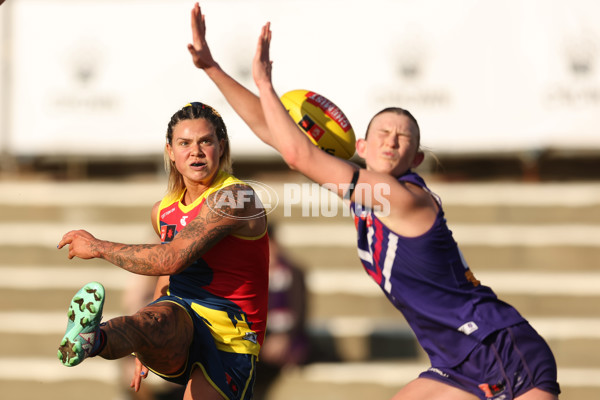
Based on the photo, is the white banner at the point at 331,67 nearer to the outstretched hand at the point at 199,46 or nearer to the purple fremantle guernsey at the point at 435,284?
the outstretched hand at the point at 199,46

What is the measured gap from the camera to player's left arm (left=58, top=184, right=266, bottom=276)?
456cm

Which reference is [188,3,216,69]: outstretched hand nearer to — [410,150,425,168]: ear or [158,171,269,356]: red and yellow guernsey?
[158,171,269,356]: red and yellow guernsey

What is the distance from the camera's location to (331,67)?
1064 cm

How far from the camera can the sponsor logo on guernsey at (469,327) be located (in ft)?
15.0

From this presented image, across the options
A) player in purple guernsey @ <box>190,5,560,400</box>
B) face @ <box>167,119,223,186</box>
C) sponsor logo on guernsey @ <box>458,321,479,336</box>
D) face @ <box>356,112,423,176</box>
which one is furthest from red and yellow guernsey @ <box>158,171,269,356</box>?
sponsor logo on guernsey @ <box>458,321,479,336</box>

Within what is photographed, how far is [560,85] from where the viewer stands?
10.3 m

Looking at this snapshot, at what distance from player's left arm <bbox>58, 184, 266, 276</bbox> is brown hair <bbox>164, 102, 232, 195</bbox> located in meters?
0.36

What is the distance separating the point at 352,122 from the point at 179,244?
20.2 feet

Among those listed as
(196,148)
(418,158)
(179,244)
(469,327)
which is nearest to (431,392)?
(469,327)

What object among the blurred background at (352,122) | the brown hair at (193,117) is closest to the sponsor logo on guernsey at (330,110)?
the brown hair at (193,117)

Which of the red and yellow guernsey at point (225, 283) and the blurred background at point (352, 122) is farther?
the blurred background at point (352, 122)

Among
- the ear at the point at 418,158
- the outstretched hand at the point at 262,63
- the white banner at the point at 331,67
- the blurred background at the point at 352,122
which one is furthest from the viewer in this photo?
the white banner at the point at 331,67

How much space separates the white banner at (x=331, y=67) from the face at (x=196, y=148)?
226 inches

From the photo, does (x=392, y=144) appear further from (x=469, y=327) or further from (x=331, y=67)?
(x=331, y=67)
